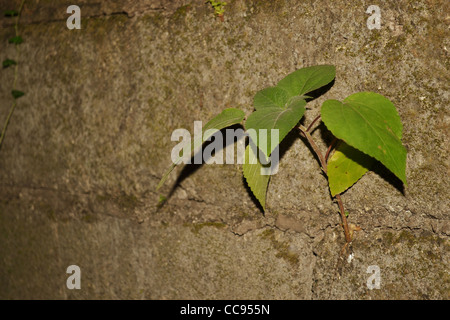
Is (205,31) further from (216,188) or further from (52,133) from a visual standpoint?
(52,133)

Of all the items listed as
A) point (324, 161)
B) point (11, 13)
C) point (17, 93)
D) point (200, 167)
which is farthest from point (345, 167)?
point (11, 13)

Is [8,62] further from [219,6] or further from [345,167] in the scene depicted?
[345,167]

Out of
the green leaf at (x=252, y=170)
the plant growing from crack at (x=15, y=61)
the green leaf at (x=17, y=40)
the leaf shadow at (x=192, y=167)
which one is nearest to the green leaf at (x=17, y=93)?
the plant growing from crack at (x=15, y=61)

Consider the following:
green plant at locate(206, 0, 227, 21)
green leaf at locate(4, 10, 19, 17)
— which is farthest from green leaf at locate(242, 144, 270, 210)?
green leaf at locate(4, 10, 19, 17)

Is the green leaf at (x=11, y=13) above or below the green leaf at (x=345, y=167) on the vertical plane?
above

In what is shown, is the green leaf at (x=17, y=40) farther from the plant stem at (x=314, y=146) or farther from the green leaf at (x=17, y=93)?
the plant stem at (x=314, y=146)

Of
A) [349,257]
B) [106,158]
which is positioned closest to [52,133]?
[106,158]

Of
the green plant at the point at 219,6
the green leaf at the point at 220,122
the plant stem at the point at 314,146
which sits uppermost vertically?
the green plant at the point at 219,6

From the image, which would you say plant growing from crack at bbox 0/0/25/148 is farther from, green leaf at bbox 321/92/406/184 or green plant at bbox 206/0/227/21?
green leaf at bbox 321/92/406/184
